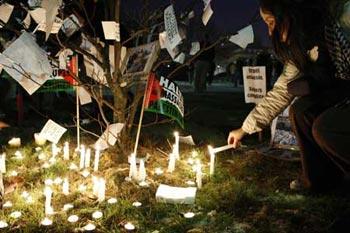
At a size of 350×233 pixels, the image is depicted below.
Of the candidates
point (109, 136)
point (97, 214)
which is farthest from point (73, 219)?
point (109, 136)

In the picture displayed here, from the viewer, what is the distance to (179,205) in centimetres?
376

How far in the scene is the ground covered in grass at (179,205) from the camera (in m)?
3.39

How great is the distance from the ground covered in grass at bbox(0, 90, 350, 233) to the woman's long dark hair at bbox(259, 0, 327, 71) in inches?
45.0

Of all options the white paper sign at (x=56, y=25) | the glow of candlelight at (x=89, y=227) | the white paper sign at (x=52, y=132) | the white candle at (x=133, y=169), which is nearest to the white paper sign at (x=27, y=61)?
the white paper sign at (x=56, y=25)

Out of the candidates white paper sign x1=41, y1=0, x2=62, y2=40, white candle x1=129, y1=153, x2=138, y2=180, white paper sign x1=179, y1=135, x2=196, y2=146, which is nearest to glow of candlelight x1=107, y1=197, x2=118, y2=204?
white candle x1=129, y1=153, x2=138, y2=180

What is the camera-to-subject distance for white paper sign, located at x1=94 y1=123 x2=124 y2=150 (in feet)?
15.7

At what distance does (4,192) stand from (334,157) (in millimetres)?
2782

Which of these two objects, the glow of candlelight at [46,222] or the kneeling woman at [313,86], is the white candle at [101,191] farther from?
the kneeling woman at [313,86]

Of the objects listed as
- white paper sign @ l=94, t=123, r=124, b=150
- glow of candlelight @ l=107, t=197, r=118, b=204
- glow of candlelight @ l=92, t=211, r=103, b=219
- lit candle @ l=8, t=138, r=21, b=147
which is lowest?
A: glow of candlelight @ l=92, t=211, r=103, b=219

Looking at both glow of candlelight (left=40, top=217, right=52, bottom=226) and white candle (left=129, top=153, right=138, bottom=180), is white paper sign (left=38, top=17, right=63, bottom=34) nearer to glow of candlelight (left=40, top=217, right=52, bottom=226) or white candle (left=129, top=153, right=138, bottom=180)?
white candle (left=129, top=153, right=138, bottom=180)

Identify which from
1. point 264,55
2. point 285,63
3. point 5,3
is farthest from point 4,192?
point 264,55

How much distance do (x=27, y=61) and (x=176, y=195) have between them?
1.87 metres

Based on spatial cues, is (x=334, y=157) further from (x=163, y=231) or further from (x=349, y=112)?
(x=163, y=231)

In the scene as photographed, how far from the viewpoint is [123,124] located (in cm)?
490
